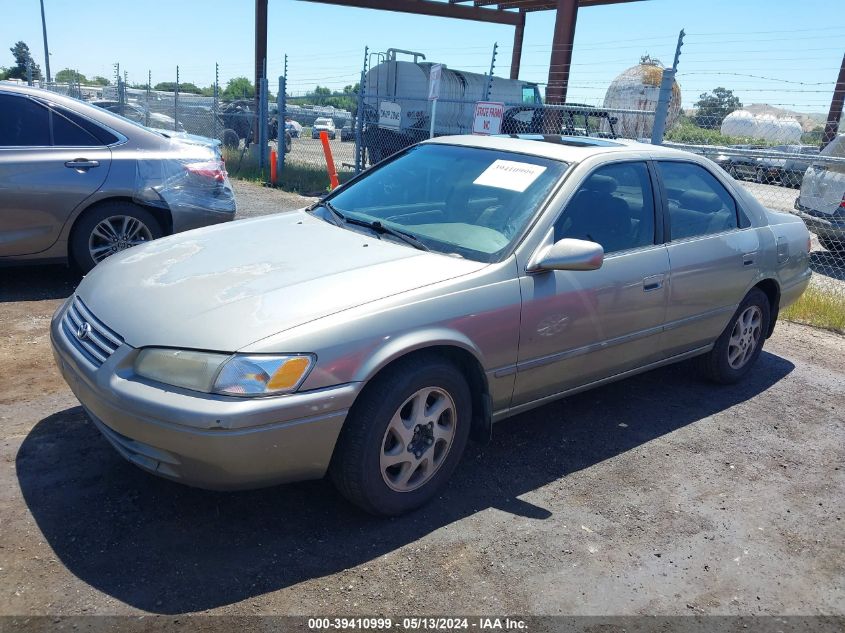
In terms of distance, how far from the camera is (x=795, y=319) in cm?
709

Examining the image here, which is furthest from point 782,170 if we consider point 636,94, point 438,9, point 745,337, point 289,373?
point 289,373

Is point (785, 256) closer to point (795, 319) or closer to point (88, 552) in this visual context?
point (795, 319)

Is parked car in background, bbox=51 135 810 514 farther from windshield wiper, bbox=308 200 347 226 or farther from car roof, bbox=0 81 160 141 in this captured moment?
car roof, bbox=0 81 160 141

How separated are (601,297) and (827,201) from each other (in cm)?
832

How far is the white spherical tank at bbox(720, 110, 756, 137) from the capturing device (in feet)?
93.5

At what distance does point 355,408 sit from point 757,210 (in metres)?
3.46

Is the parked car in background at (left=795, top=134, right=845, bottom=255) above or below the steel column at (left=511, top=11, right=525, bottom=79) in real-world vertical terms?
below

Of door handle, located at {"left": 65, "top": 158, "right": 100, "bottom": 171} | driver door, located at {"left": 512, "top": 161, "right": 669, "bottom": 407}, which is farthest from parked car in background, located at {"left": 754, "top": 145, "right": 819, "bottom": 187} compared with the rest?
door handle, located at {"left": 65, "top": 158, "right": 100, "bottom": 171}

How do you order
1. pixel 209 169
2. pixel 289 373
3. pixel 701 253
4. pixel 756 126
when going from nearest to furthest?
pixel 289 373 → pixel 701 253 → pixel 209 169 → pixel 756 126

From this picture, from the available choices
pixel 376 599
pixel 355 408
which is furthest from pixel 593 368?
pixel 376 599

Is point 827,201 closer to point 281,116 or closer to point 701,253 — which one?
point 701,253

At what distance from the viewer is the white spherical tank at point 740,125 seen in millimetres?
28500

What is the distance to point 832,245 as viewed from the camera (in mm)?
10875

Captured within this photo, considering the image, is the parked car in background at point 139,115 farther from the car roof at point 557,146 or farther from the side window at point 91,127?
the car roof at point 557,146
